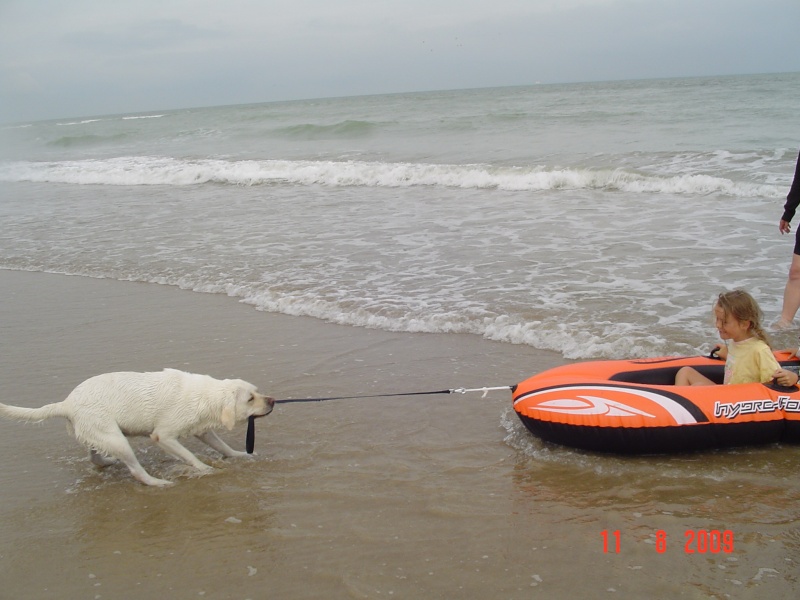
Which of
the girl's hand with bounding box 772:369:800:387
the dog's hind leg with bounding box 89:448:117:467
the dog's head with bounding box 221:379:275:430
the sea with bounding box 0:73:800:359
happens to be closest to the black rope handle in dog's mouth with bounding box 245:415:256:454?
the dog's head with bounding box 221:379:275:430

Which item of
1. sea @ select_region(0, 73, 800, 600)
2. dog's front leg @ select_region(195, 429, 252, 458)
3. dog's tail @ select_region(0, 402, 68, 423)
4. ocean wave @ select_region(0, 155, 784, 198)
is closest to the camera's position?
sea @ select_region(0, 73, 800, 600)

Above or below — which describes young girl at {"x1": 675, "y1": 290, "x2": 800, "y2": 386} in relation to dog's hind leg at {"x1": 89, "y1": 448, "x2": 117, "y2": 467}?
above

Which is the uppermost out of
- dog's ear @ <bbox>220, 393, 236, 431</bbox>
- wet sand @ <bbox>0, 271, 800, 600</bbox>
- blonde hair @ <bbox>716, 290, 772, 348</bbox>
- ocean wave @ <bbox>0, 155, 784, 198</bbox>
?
ocean wave @ <bbox>0, 155, 784, 198</bbox>

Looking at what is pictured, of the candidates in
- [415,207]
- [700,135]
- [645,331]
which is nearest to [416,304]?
[645,331]

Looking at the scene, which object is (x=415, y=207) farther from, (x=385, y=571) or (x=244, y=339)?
(x=385, y=571)

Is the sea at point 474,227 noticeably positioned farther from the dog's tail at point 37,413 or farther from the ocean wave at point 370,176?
the dog's tail at point 37,413

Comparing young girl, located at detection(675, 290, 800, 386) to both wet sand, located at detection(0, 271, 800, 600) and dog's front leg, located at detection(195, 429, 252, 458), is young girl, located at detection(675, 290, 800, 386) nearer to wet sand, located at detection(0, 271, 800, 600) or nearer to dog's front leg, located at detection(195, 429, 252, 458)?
wet sand, located at detection(0, 271, 800, 600)

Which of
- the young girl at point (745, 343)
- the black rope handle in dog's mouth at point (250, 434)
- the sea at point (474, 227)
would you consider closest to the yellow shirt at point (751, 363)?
the young girl at point (745, 343)

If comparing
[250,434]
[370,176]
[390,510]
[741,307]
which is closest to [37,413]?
[250,434]

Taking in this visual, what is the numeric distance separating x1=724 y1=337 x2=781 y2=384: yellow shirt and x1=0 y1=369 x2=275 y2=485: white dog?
3332 millimetres

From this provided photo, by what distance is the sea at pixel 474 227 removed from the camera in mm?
7895

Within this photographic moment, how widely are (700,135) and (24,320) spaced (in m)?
20.2

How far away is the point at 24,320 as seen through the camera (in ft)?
28.3

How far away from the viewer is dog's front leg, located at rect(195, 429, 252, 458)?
4.90 metres
